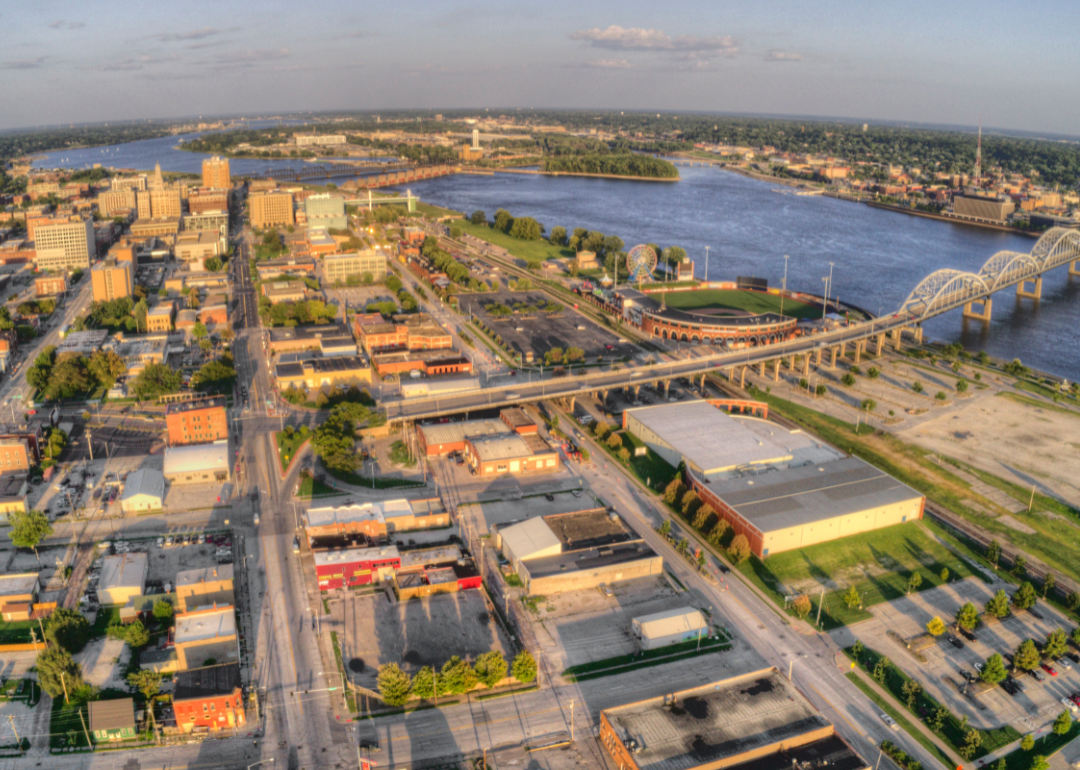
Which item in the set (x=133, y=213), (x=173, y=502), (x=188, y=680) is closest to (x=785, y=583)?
(x=188, y=680)

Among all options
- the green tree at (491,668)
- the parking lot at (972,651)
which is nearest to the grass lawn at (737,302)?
the parking lot at (972,651)

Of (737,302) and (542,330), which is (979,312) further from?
(542,330)

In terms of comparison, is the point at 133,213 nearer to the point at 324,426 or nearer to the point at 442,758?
the point at 324,426

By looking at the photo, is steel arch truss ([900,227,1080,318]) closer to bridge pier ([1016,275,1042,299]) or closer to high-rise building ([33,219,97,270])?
bridge pier ([1016,275,1042,299])

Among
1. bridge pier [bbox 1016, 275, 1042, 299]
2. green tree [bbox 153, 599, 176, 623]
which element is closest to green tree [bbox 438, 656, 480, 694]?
green tree [bbox 153, 599, 176, 623]

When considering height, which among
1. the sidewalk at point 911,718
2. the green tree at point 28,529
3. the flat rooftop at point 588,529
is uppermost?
the green tree at point 28,529

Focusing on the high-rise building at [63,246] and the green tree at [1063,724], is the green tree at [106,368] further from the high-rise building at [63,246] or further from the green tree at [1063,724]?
the green tree at [1063,724]
